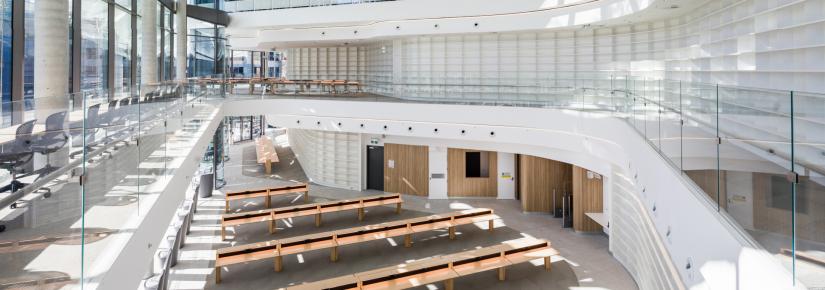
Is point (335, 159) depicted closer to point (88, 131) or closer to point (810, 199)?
point (88, 131)

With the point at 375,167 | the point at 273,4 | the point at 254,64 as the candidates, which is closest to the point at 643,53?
the point at 375,167

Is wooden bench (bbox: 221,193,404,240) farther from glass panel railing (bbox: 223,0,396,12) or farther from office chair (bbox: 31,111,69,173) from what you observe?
office chair (bbox: 31,111,69,173)

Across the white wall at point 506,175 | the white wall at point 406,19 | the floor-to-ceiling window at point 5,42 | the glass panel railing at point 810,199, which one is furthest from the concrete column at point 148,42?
the glass panel railing at point 810,199

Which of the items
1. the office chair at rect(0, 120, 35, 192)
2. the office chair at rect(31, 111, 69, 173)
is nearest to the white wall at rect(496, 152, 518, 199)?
the office chair at rect(31, 111, 69, 173)

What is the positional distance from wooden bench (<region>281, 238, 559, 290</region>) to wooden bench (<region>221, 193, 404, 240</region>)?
3955 millimetres

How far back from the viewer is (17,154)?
98.2 inches

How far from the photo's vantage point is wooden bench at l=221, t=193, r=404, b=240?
34.9 ft

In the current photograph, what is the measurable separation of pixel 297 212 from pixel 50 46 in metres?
5.88

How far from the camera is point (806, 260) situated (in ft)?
5.92

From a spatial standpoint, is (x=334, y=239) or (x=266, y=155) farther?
(x=266, y=155)

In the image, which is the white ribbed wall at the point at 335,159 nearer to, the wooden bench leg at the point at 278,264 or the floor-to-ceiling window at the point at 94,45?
the floor-to-ceiling window at the point at 94,45

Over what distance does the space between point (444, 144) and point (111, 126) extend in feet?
38.0

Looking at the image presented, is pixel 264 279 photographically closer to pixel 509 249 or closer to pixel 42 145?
pixel 509 249

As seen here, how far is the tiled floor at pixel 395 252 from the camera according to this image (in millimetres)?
8227
